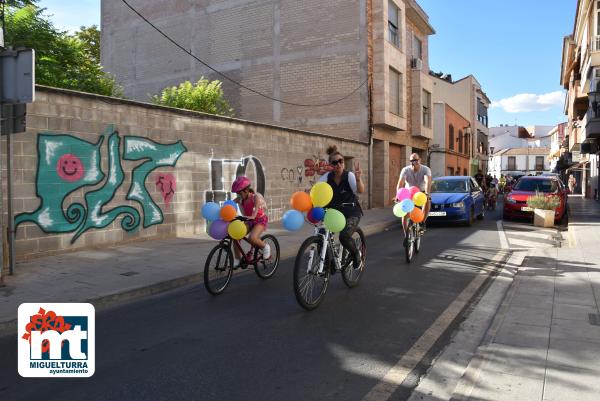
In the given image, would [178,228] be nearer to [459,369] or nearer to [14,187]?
[14,187]

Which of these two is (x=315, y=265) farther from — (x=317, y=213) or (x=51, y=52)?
(x=51, y=52)

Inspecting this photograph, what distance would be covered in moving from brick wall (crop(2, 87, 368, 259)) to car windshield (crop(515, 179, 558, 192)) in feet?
30.8

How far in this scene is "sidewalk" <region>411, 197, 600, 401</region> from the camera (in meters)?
3.04

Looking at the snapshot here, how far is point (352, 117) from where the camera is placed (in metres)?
20.8

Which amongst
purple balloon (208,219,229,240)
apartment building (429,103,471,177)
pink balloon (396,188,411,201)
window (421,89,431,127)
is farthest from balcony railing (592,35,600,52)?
purple balloon (208,219,229,240)

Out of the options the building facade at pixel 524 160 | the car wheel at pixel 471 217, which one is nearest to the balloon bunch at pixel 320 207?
the car wheel at pixel 471 217

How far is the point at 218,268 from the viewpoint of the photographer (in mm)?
6004

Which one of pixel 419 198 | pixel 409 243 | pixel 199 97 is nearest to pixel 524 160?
pixel 199 97

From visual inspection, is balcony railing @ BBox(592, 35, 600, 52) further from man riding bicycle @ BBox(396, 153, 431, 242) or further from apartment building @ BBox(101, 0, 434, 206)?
man riding bicycle @ BBox(396, 153, 431, 242)

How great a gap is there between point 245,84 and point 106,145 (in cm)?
1491

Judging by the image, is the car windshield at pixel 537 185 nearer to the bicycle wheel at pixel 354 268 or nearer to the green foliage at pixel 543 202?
the green foliage at pixel 543 202

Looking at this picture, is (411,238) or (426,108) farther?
(426,108)

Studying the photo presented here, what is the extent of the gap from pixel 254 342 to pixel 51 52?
784 inches

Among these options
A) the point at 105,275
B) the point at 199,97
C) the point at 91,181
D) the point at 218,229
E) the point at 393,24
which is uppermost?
the point at 393,24
